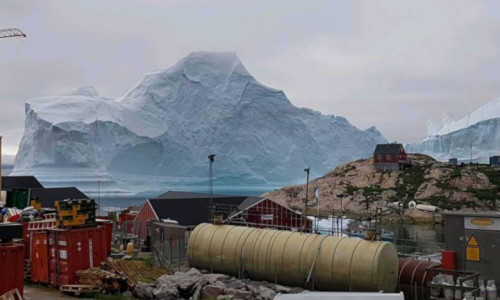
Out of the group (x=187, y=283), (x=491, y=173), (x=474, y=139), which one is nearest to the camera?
(x=187, y=283)

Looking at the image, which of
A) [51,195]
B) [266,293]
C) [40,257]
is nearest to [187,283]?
[266,293]

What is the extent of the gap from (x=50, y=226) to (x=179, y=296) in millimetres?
5407

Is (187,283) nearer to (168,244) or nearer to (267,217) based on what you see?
(168,244)

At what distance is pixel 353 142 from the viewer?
4363 inches

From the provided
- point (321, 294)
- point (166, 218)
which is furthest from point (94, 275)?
point (166, 218)

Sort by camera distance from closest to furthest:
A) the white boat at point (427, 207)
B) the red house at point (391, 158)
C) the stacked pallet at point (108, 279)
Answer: the stacked pallet at point (108, 279), the white boat at point (427, 207), the red house at point (391, 158)

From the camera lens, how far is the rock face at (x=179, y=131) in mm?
79500

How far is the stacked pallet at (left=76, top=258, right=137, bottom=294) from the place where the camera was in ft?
50.5

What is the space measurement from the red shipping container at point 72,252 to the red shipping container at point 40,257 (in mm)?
266

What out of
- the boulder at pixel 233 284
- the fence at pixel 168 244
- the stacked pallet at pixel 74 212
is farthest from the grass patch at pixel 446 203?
the stacked pallet at pixel 74 212

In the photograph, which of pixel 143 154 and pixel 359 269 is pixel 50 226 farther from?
pixel 143 154

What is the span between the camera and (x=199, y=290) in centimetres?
1484

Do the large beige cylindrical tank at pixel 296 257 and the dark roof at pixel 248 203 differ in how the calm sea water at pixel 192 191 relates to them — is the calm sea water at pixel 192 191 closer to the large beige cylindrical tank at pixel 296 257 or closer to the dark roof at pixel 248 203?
the dark roof at pixel 248 203

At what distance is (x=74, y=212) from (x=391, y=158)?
69.1 metres
